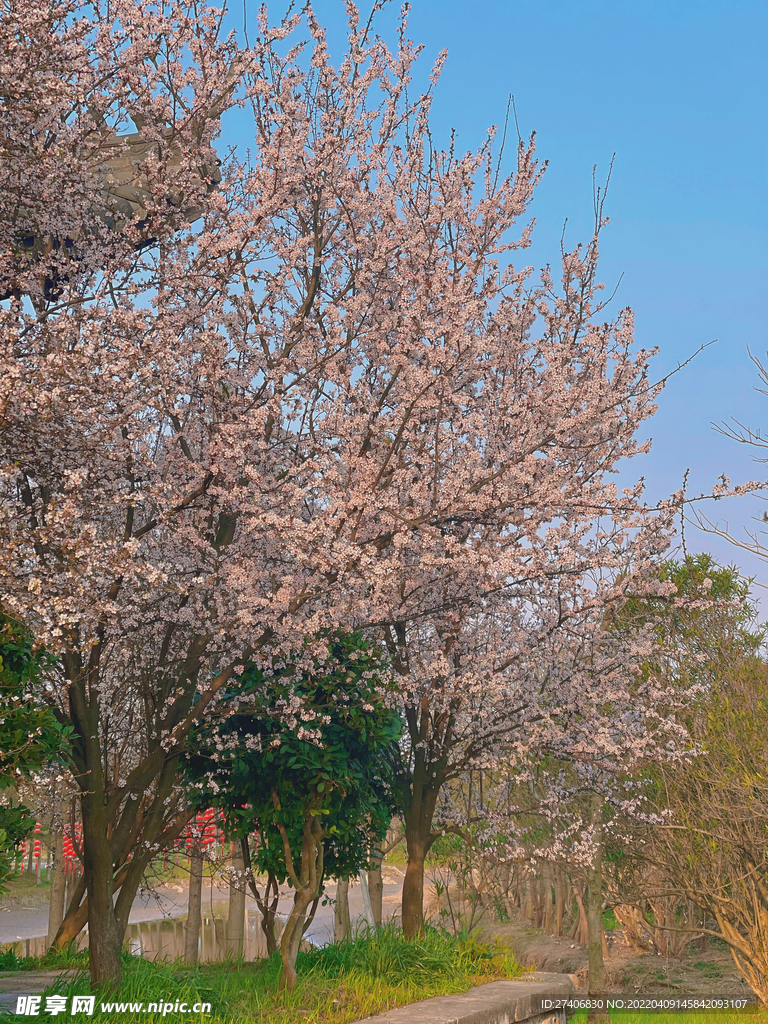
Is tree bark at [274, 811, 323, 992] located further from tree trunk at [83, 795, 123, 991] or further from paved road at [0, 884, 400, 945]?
paved road at [0, 884, 400, 945]

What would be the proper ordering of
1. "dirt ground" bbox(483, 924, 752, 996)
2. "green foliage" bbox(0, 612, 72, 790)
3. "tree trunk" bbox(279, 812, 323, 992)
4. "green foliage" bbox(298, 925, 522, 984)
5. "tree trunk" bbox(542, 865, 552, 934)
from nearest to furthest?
1. "green foliage" bbox(0, 612, 72, 790)
2. "tree trunk" bbox(279, 812, 323, 992)
3. "green foliage" bbox(298, 925, 522, 984)
4. "dirt ground" bbox(483, 924, 752, 996)
5. "tree trunk" bbox(542, 865, 552, 934)

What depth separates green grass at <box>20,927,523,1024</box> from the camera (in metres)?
7.20

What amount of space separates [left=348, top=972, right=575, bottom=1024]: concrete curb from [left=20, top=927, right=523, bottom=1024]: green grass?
0.86ft

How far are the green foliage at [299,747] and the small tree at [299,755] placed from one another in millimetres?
11

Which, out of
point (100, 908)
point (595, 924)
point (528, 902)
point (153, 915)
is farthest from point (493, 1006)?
point (153, 915)

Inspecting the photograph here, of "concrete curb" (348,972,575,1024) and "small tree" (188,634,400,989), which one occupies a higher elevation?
→ "small tree" (188,634,400,989)

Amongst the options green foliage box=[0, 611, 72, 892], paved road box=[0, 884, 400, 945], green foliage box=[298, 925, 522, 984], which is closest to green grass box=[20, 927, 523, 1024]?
green foliage box=[298, 925, 522, 984]

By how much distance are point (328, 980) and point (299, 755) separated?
7.72ft

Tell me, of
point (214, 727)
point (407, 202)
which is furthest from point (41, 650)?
point (407, 202)

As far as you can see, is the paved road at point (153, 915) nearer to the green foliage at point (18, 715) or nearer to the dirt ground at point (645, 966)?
the dirt ground at point (645, 966)

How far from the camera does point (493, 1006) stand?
7859 mm

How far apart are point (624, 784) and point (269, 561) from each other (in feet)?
34.7

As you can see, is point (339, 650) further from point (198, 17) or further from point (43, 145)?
point (198, 17)

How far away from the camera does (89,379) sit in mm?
5777
